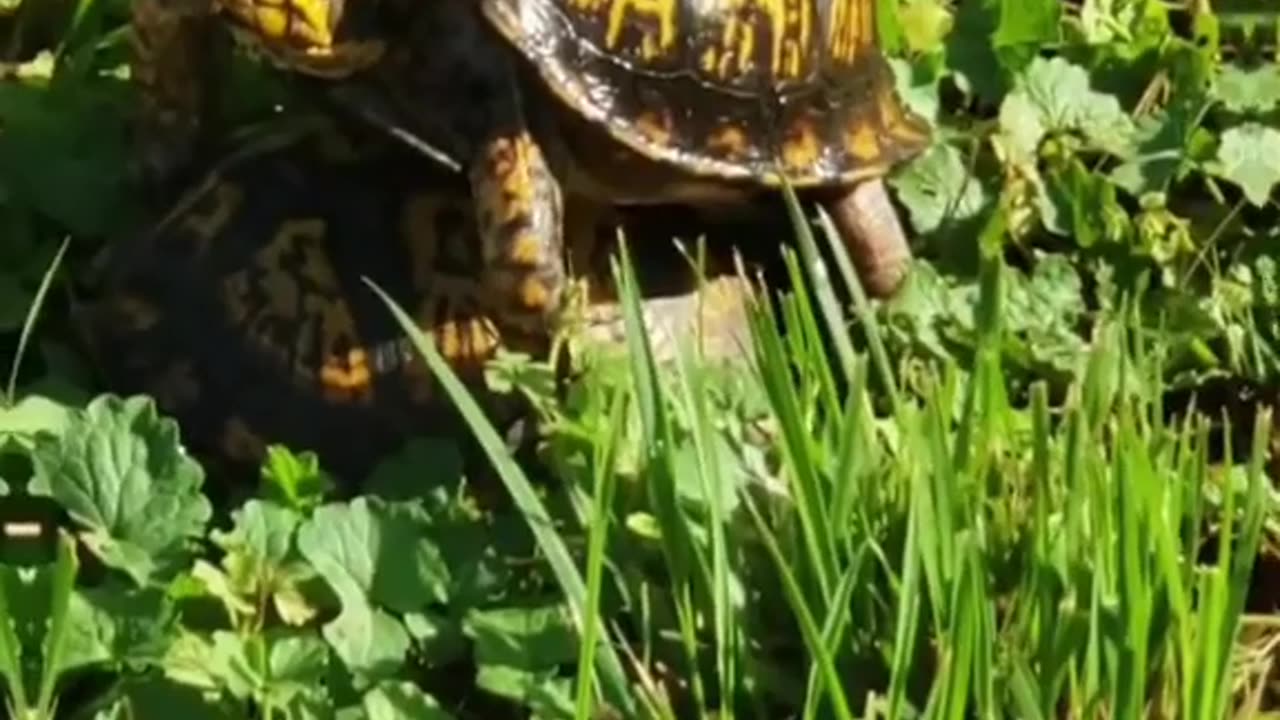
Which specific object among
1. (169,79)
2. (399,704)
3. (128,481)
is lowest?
(399,704)

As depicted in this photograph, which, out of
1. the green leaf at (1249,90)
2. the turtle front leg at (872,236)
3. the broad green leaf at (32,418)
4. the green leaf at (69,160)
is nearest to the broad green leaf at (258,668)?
the broad green leaf at (32,418)

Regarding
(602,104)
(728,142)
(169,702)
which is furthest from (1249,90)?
(169,702)

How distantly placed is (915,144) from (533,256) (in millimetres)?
534

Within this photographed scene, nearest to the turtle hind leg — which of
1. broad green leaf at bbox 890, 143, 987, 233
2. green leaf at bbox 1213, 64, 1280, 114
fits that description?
broad green leaf at bbox 890, 143, 987, 233

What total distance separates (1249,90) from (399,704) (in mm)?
1328

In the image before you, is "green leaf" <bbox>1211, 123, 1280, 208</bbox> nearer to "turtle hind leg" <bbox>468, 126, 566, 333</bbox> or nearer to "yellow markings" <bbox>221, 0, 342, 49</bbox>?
"turtle hind leg" <bbox>468, 126, 566, 333</bbox>

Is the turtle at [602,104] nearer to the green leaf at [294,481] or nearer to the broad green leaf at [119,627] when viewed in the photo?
the green leaf at [294,481]

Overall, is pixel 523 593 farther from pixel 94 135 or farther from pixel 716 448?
pixel 94 135

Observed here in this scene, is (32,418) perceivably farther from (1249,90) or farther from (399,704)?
(1249,90)

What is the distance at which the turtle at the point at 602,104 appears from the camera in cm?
225

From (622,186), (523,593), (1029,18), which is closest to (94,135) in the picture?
(622,186)

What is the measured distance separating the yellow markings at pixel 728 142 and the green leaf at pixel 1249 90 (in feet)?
2.36

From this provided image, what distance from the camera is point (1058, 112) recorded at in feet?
9.43

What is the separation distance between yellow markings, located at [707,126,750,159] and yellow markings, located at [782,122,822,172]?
0.06 m
